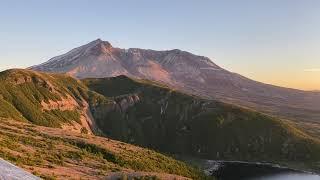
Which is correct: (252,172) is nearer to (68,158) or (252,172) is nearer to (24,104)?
(24,104)

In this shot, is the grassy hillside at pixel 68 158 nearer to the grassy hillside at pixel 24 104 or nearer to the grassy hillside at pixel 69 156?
the grassy hillside at pixel 69 156

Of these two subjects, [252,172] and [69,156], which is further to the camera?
[252,172]

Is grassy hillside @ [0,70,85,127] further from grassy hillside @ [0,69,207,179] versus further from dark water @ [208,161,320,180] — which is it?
dark water @ [208,161,320,180]

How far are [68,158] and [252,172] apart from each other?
10802cm

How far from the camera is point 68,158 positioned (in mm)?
70688

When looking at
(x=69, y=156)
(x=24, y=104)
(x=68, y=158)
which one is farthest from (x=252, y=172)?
(x=68, y=158)

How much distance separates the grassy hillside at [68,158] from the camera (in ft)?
182

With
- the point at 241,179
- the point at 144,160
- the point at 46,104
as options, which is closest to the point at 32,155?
the point at 144,160

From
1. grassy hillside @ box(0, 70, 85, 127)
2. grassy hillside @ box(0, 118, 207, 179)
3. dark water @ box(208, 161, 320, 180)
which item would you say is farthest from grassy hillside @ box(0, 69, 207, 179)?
dark water @ box(208, 161, 320, 180)

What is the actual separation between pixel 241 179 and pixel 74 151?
3329 inches

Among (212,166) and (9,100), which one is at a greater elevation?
(9,100)

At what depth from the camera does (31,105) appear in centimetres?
18275

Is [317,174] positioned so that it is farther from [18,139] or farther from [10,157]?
[10,157]

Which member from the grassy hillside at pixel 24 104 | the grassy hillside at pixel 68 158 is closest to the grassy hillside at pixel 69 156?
the grassy hillside at pixel 68 158
